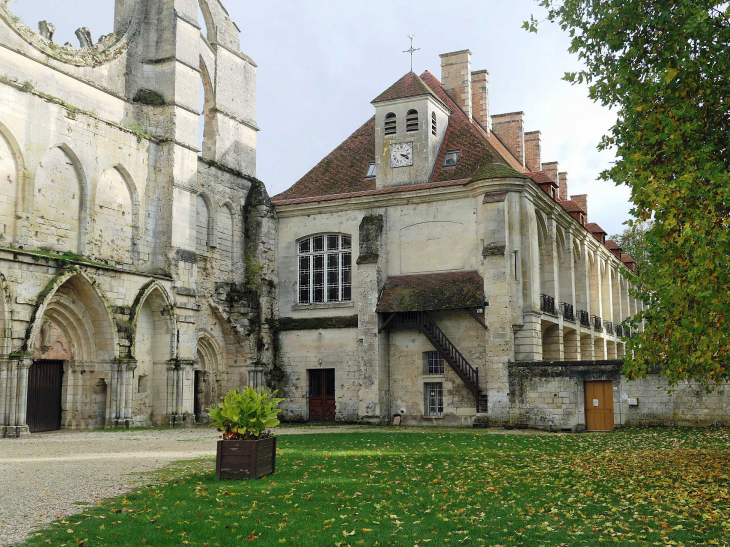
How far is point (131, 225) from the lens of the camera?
24.6 m

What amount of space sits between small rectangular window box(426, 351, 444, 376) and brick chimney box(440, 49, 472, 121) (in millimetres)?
11974

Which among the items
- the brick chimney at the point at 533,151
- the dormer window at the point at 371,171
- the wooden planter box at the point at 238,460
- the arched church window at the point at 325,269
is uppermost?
the brick chimney at the point at 533,151

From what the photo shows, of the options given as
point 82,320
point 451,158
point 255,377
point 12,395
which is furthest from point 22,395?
point 451,158

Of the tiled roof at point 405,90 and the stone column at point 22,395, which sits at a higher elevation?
the tiled roof at point 405,90

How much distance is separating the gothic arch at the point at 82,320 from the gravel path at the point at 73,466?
8.31ft

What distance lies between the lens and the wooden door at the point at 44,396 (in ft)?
71.1

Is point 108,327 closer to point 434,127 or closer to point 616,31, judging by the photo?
point 434,127

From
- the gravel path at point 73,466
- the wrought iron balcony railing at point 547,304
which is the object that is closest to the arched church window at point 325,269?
the wrought iron balcony railing at point 547,304

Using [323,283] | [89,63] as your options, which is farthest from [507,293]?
[89,63]

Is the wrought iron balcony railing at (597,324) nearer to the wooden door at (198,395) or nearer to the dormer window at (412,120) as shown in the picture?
the dormer window at (412,120)

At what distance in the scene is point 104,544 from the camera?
7.16m

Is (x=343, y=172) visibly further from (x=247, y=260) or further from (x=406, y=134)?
(x=247, y=260)

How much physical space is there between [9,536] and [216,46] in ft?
82.7

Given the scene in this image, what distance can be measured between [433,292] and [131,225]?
33.5ft
